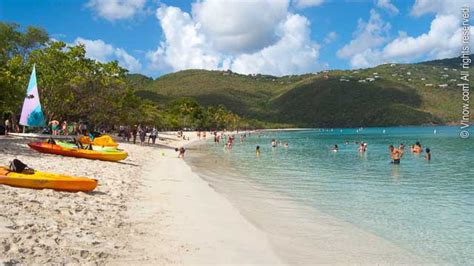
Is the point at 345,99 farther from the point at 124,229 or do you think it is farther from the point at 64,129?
the point at 124,229

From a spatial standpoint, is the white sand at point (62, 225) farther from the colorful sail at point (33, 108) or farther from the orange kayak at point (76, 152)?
the colorful sail at point (33, 108)

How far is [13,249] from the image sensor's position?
5.58 metres

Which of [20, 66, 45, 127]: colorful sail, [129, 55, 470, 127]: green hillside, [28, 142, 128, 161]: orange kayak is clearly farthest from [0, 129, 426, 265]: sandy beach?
[129, 55, 470, 127]: green hillside

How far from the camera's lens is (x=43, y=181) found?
10055 mm

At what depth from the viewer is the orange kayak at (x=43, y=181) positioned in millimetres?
9836

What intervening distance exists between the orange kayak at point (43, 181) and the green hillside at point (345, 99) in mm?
141200

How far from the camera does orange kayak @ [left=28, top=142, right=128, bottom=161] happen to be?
18.7 m

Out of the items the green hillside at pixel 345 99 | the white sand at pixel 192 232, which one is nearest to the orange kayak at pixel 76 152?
the white sand at pixel 192 232

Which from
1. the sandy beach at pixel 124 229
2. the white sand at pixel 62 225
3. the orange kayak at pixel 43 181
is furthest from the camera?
the orange kayak at pixel 43 181

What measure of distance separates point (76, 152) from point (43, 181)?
9.45 metres

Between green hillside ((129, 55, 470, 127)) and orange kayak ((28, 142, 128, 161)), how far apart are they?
13164 centimetres

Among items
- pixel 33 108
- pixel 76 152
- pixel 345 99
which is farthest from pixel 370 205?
pixel 345 99

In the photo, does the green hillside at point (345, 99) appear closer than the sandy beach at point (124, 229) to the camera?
No

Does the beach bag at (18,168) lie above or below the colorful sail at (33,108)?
below
